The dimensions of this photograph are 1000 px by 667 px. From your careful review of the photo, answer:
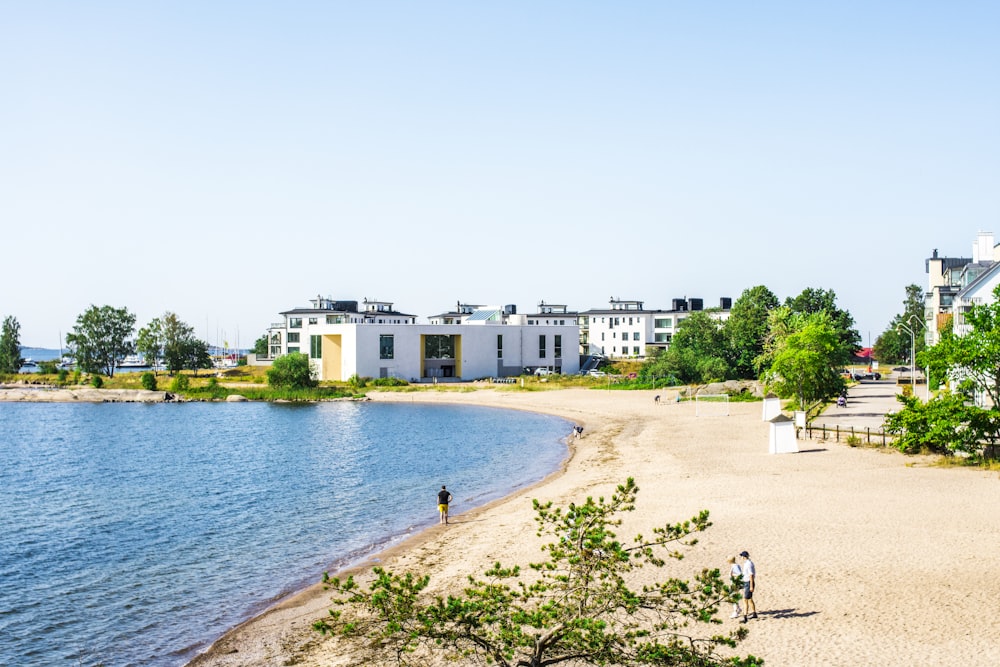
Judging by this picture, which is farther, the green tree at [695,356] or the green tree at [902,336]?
the green tree at [902,336]

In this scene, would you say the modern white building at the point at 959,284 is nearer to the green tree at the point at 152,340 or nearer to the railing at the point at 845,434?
the railing at the point at 845,434

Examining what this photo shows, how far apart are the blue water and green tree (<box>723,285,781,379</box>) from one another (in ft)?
109

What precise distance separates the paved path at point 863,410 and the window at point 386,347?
6340cm

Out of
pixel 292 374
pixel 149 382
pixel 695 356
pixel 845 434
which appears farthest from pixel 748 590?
pixel 149 382

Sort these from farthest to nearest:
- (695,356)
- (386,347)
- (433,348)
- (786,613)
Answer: (433,348), (386,347), (695,356), (786,613)

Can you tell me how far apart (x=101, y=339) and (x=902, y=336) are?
141104 millimetres

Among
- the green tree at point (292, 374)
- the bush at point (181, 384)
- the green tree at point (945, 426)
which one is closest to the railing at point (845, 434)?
the green tree at point (945, 426)

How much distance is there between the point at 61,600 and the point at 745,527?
23.0 metres

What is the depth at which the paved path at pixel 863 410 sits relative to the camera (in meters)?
56.1

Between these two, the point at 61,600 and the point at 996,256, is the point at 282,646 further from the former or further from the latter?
the point at 996,256

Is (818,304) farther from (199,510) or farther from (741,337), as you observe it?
(199,510)

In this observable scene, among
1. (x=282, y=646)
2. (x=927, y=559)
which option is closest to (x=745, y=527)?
(x=927, y=559)

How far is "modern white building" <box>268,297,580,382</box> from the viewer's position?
119 metres

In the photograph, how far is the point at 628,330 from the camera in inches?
5876
